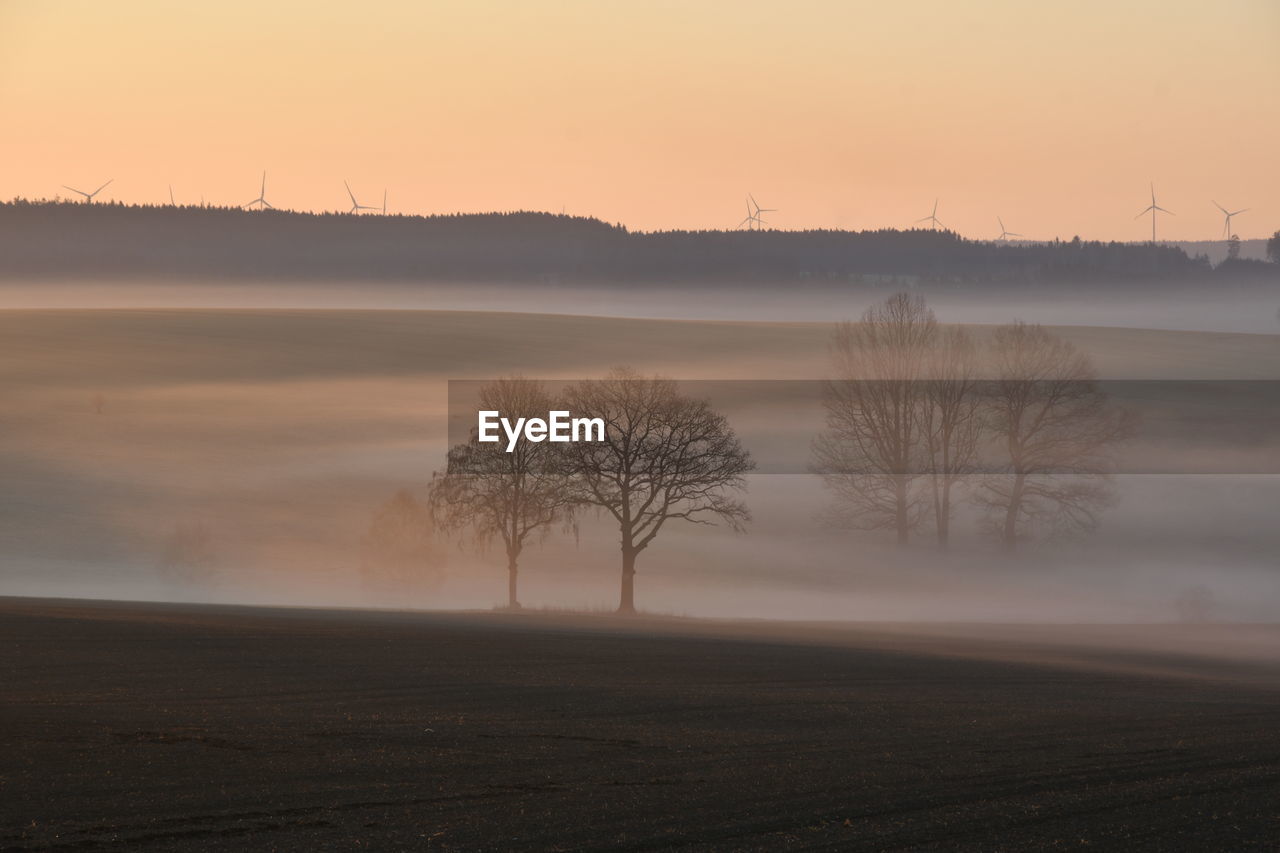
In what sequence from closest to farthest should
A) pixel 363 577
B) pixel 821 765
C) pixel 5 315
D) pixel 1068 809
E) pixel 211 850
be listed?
1. pixel 211 850
2. pixel 1068 809
3. pixel 821 765
4. pixel 363 577
5. pixel 5 315

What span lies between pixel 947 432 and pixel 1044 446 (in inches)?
199

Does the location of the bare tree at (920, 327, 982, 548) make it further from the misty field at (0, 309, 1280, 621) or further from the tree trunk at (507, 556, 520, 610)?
the tree trunk at (507, 556, 520, 610)

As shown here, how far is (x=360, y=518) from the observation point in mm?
79938

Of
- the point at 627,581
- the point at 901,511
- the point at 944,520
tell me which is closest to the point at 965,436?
the point at 944,520

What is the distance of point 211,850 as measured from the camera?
14906 mm

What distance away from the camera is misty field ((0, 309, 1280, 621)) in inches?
2680

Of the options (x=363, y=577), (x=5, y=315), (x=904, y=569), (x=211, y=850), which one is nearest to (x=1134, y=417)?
(x=904, y=569)

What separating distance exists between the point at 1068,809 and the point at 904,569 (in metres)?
55.7

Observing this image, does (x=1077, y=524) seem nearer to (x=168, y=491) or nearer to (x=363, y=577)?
(x=363, y=577)

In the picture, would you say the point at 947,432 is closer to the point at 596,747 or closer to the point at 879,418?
the point at 879,418

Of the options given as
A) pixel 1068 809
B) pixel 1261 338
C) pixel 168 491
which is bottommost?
pixel 1068 809

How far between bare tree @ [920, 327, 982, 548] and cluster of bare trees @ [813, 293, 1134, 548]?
2.9 inches

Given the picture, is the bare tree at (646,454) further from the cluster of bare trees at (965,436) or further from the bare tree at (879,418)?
the cluster of bare trees at (965,436)

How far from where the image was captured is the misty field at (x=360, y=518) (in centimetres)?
6806
